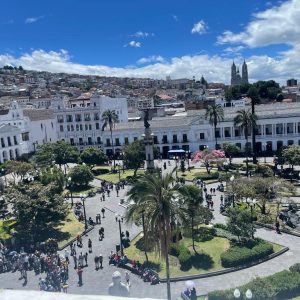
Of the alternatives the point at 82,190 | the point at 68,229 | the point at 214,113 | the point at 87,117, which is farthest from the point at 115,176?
the point at 87,117

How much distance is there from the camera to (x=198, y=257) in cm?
2573

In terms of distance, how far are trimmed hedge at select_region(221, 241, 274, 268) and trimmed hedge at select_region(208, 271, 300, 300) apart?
440 centimetres

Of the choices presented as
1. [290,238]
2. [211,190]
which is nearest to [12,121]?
[211,190]

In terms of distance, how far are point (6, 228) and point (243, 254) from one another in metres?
19.2

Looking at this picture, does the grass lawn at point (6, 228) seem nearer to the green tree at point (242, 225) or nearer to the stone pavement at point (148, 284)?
the stone pavement at point (148, 284)

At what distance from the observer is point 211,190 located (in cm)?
4250

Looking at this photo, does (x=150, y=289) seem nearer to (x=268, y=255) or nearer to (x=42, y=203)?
(x=268, y=255)

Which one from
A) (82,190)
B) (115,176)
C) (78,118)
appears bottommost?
(82,190)

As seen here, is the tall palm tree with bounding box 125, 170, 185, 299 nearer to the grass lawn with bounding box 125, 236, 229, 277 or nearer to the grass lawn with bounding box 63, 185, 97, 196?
the grass lawn with bounding box 125, 236, 229, 277

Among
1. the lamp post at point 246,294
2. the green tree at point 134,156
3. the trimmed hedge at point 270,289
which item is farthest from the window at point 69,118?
the lamp post at point 246,294

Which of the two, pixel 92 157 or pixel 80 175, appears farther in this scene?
pixel 92 157

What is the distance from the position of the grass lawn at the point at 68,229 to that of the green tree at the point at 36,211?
876 millimetres

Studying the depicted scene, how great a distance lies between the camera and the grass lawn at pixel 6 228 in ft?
105

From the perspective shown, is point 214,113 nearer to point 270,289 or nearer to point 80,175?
point 80,175
